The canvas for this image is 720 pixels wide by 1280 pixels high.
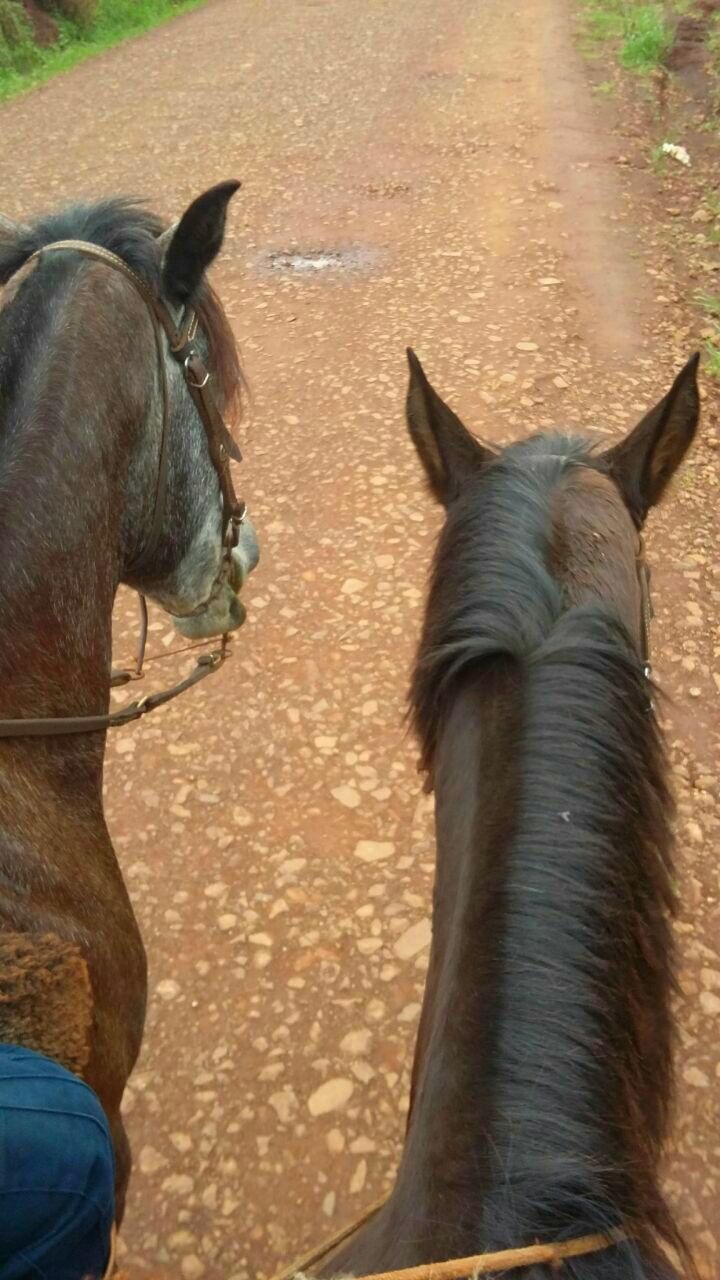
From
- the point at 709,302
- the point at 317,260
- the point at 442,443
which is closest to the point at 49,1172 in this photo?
A: the point at 442,443

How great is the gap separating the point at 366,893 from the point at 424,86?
12.0m

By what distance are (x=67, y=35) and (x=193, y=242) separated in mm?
15919

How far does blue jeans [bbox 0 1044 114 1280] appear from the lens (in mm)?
1358

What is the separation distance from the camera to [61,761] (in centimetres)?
204

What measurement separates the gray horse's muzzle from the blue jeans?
5.30 ft

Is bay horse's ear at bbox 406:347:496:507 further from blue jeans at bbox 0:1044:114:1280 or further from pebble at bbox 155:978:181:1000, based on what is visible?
pebble at bbox 155:978:181:1000

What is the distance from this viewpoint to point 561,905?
4.25 feet

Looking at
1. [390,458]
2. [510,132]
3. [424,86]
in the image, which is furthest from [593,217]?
[424,86]

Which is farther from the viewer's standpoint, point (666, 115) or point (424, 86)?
point (424, 86)

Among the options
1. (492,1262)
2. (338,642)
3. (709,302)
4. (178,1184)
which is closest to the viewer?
(492,1262)

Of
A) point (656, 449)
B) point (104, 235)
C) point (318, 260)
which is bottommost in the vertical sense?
point (318, 260)

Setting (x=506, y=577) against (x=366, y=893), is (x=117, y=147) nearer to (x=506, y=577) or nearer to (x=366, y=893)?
(x=366, y=893)

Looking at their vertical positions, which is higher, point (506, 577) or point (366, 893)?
point (506, 577)

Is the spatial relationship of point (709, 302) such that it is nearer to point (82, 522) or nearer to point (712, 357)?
point (712, 357)
